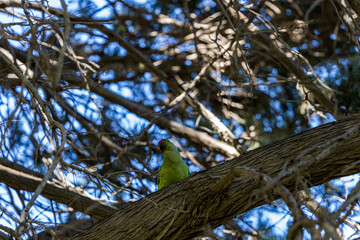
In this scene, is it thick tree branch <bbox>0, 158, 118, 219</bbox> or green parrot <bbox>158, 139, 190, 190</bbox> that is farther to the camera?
thick tree branch <bbox>0, 158, 118, 219</bbox>

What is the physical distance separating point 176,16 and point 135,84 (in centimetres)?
98

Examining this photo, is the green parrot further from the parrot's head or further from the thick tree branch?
the thick tree branch

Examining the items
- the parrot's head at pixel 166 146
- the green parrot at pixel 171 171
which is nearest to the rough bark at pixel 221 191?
the green parrot at pixel 171 171

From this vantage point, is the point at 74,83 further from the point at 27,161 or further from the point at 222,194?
the point at 222,194

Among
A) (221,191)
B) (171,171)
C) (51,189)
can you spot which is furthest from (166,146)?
(221,191)

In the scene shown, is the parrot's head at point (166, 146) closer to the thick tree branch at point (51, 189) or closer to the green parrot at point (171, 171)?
the green parrot at point (171, 171)

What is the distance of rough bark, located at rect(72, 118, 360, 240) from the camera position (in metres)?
2.37

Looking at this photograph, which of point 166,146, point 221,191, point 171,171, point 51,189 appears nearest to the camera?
point 221,191

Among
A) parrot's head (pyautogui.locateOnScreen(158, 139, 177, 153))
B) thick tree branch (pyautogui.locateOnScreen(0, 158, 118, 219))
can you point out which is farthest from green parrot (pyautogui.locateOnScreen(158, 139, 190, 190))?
thick tree branch (pyautogui.locateOnScreen(0, 158, 118, 219))

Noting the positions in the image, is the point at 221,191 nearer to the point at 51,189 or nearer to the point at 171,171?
the point at 171,171

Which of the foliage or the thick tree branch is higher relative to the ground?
the foliage

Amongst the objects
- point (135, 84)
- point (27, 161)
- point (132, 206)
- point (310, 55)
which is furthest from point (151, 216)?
point (310, 55)

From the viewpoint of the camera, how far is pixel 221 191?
2.44m

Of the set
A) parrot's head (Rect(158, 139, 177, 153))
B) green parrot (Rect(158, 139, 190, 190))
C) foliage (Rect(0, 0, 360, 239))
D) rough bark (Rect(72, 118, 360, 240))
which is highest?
foliage (Rect(0, 0, 360, 239))
